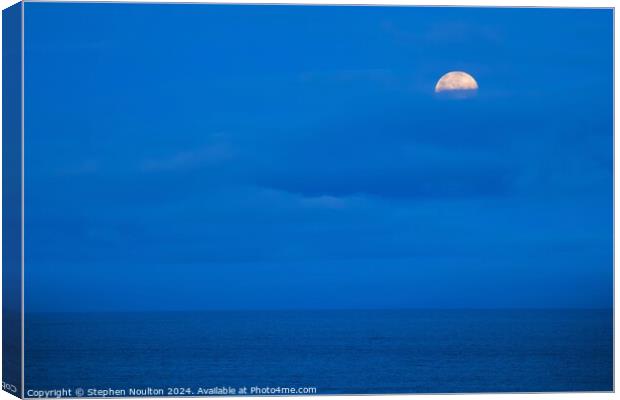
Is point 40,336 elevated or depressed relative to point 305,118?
depressed

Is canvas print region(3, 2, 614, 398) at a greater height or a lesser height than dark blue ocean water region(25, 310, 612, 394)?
greater

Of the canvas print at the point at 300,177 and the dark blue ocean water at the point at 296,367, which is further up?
the canvas print at the point at 300,177

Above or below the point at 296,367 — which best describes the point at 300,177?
above

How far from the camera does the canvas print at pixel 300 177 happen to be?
1125cm

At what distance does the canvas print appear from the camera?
11.2 meters

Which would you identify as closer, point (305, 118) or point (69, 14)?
point (69, 14)

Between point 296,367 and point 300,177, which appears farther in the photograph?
point 300,177

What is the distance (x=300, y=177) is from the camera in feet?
39.3

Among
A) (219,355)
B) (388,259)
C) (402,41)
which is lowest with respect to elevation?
(219,355)

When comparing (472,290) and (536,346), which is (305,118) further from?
(536,346)

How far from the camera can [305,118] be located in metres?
12.0

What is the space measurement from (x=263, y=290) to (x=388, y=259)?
1.37 m

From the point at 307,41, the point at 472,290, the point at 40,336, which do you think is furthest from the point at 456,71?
the point at 40,336

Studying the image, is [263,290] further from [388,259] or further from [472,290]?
[472,290]
